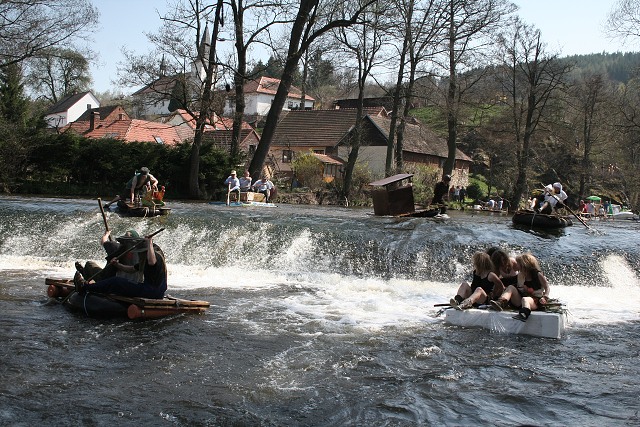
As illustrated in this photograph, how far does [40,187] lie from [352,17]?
15.8 metres

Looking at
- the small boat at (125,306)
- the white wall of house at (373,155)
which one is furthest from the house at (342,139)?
the small boat at (125,306)

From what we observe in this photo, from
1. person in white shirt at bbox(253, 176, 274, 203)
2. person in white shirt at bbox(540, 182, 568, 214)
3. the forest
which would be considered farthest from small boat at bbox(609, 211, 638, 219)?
person in white shirt at bbox(253, 176, 274, 203)

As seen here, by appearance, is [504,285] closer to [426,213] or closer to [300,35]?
[426,213]

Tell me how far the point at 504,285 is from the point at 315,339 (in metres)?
3.63

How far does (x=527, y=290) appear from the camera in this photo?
431 inches

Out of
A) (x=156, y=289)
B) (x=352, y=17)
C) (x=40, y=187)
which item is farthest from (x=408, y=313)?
(x=40, y=187)

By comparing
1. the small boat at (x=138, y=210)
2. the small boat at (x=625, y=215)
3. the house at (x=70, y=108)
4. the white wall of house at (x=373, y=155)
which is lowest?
the small boat at (x=138, y=210)

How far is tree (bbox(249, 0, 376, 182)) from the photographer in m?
28.9

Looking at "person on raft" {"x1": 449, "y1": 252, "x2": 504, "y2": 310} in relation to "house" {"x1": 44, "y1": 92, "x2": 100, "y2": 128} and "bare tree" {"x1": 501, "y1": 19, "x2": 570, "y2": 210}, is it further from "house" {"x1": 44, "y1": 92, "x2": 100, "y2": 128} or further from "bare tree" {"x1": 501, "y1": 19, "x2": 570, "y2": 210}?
"house" {"x1": 44, "y1": 92, "x2": 100, "y2": 128}

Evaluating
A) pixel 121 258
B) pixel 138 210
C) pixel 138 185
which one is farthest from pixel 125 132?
pixel 121 258

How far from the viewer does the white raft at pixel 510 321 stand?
1031cm

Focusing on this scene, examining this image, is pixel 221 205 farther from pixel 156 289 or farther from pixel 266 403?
pixel 266 403

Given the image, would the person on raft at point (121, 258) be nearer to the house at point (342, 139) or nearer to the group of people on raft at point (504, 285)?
the group of people on raft at point (504, 285)

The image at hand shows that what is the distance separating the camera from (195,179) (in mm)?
30781
